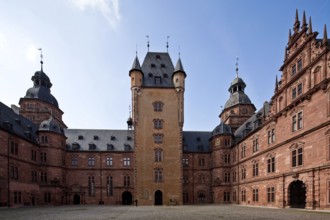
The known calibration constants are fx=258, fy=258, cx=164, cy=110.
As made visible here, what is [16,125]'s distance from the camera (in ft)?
129

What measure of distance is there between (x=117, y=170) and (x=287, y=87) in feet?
111

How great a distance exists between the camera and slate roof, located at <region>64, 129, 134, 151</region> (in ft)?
166

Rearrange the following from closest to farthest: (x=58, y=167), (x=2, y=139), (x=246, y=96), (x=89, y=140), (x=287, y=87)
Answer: (x=287, y=87) → (x=2, y=139) → (x=58, y=167) → (x=89, y=140) → (x=246, y=96)

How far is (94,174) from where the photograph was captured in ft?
160

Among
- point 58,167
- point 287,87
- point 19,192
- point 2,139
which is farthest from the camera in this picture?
point 58,167

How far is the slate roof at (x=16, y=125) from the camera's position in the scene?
35.1 meters

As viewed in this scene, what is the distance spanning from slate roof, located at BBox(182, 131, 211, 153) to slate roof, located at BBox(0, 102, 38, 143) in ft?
92.0

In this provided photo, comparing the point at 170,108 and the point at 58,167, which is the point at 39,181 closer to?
the point at 58,167

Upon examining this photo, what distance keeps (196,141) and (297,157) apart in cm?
2900

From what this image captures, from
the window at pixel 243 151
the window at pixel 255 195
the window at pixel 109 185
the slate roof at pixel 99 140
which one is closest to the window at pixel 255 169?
the window at pixel 255 195

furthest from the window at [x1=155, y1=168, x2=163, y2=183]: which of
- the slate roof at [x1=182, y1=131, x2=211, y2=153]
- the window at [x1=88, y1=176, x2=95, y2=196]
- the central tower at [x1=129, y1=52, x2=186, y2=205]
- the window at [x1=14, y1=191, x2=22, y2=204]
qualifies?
the window at [x1=14, y1=191, x2=22, y2=204]

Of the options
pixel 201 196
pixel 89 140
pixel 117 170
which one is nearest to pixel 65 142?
pixel 89 140

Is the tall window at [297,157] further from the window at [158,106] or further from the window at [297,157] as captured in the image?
the window at [158,106]

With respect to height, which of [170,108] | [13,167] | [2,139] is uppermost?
[170,108]
